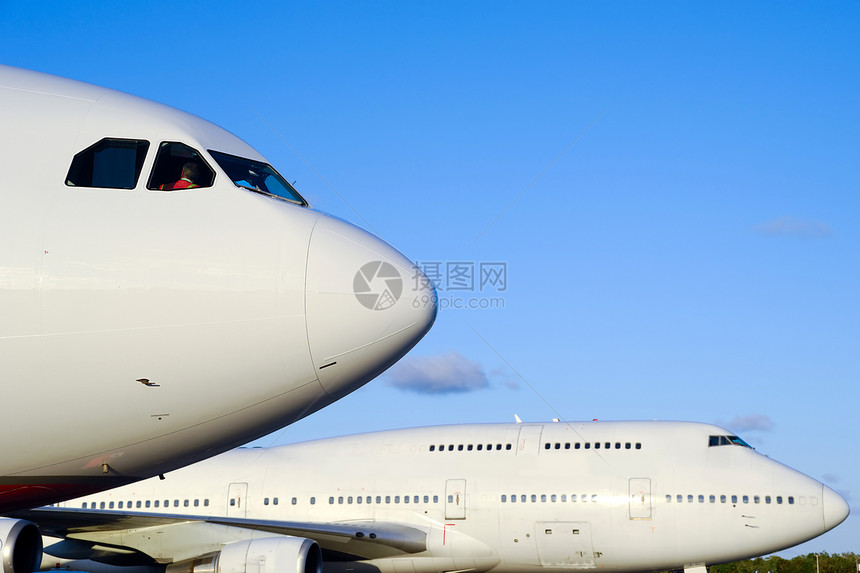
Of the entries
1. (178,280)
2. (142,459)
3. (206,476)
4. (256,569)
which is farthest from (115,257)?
(206,476)

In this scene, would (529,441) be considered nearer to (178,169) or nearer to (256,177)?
(256,177)

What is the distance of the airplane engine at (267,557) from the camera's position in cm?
1305

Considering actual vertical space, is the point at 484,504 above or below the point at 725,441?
below

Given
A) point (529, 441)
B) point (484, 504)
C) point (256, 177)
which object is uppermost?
point (529, 441)

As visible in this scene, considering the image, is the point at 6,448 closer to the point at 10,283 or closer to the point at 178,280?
the point at 10,283

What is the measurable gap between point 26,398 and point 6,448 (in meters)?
0.31

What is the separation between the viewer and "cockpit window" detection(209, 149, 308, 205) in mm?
4957

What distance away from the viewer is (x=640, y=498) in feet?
58.6

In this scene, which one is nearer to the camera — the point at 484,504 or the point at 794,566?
the point at 484,504

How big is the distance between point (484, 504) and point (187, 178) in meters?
14.8

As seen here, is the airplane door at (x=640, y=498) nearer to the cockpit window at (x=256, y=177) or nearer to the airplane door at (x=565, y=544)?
the airplane door at (x=565, y=544)

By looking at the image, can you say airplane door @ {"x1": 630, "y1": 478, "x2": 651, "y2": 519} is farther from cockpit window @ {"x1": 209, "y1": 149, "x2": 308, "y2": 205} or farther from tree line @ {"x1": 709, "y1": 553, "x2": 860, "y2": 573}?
tree line @ {"x1": 709, "y1": 553, "x2": 860, "y2": 573}

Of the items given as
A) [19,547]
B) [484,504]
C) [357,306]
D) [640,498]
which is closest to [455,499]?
[484,504]

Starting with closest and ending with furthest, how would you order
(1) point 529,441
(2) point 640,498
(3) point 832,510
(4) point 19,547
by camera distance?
1. (4) point 19,547
2. (3) point 832,510
3. (2) point 640,498
4. (1) point 529,441
